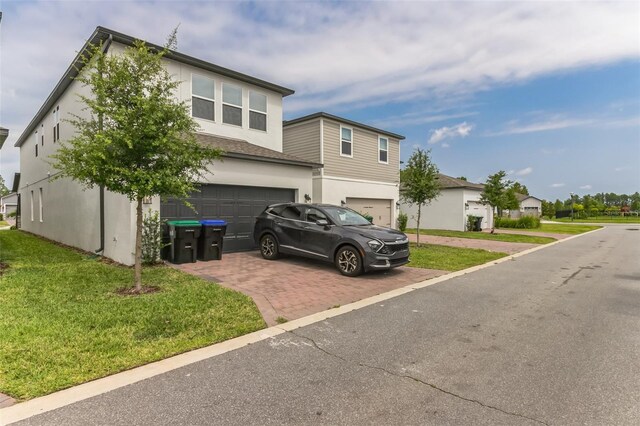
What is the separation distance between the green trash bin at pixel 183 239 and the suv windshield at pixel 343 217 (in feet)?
11.6

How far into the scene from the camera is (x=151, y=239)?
30.2 feet

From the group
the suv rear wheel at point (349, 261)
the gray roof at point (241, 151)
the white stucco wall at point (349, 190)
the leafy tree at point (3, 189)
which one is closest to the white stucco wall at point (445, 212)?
the white stucco wall at point (349, 190)

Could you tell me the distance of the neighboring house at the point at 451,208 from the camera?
2527 centimetres

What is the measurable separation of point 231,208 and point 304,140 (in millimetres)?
6249

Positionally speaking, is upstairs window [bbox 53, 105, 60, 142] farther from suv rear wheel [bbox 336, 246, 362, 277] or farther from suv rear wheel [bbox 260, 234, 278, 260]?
suv rear wheel [bbox 336, 246, 362, 277]

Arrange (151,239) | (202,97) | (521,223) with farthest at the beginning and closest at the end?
1. (521,223)
2. (202,97)
3. (151,239)

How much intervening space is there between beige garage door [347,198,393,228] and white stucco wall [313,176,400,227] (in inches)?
8.9

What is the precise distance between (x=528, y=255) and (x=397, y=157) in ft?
28.6

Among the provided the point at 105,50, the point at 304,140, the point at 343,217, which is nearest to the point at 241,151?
the point at 343,217

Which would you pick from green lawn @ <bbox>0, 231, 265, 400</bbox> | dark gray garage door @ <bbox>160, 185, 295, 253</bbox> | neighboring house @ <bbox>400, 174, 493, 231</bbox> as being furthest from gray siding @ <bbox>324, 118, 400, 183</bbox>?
green lawn @ <bbox>0, 231, 265, 400</bbox>

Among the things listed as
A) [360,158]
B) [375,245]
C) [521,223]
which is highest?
[360,158]

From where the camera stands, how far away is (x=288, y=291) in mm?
6805

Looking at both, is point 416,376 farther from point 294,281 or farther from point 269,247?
point 269,247

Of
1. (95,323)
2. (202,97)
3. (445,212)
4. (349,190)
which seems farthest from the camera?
(445,212)
